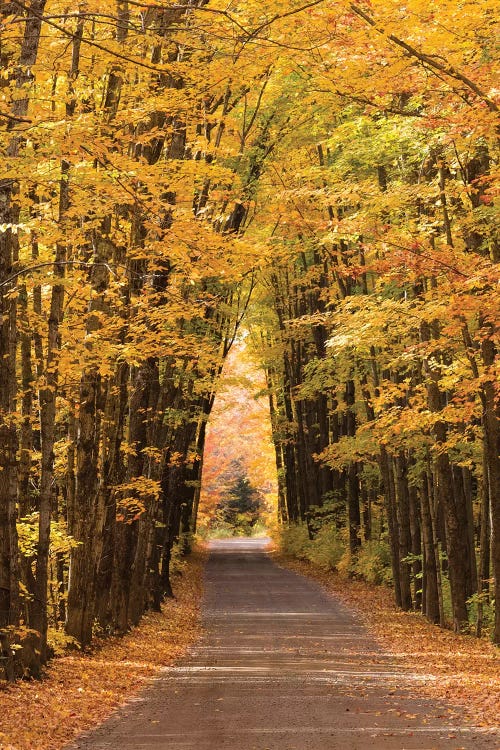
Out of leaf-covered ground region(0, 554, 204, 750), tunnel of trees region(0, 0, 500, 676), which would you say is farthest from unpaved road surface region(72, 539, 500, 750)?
tunnel of trees region(0, 0, 500, 676)

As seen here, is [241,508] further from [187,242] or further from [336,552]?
[187,242]

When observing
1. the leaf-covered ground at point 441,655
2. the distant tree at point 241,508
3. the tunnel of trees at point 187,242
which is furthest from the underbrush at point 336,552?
the distant tree at point 241,508


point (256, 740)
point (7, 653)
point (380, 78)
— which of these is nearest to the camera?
point (256, 740)

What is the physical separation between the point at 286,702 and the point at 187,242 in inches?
218

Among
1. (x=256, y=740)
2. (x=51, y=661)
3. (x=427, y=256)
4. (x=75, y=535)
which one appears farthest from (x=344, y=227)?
(x=256, y=740)

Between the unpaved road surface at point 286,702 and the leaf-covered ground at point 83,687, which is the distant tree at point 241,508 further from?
the leaf-covered ground at point 83,687

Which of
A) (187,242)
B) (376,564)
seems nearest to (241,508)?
(376,564)

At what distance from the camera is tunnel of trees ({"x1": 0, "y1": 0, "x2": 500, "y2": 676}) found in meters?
11.2

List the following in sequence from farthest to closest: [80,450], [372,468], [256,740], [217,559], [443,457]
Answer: [217,559] → [372,468] → [443,457] → [80,450] → [256,740]

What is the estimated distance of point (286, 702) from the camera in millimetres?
10961

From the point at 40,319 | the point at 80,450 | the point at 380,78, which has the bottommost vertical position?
the point at 80,450

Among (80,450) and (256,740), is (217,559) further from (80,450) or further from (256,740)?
(256,740)

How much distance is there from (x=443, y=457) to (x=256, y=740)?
10785 millimetres

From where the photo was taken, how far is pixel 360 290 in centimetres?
2520
